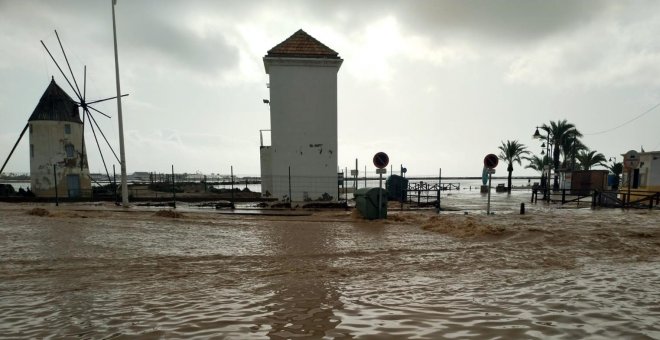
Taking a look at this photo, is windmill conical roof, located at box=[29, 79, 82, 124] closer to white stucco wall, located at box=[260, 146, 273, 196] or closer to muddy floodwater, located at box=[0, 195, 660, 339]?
white stucco wall, located at box=[260, 146, 273, 196]

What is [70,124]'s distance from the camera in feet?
98.1

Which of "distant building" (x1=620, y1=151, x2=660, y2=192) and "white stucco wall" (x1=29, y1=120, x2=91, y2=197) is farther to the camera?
"white stucco wall" (x1=29, y1=120, x2=91, y2=197)

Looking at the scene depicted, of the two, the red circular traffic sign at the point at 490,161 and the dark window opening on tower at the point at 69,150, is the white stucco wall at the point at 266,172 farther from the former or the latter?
the dark window opening on tower at the point at 69,150

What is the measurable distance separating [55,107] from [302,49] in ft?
83.9

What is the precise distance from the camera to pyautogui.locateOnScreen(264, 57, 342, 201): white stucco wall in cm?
2105

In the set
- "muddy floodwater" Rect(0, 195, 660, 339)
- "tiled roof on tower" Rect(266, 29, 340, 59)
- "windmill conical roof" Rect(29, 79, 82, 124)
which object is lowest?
"muddy floodwater" Rect(0, 195, 660, 339)

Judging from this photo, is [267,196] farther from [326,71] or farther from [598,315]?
[598,315]

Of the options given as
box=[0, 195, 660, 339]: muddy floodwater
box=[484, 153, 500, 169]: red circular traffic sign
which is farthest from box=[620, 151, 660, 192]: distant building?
box=[0, 195, 660, 339]: muddy floodwater

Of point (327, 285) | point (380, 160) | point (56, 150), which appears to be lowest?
point (327, 285)

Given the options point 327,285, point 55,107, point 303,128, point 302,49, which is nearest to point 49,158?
point 55,107

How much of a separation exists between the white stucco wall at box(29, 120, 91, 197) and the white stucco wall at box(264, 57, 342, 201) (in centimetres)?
2033

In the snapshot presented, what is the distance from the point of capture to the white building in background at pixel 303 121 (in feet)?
69.0

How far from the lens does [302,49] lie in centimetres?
2150

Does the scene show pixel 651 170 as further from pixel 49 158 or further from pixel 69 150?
pixel 49 158
